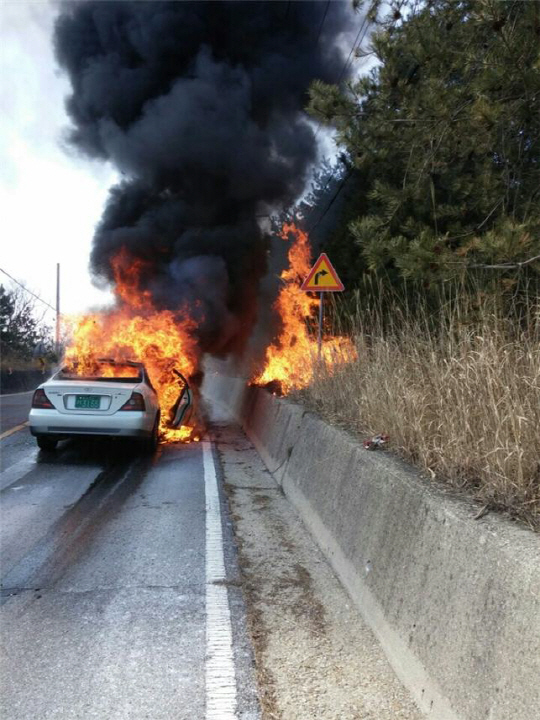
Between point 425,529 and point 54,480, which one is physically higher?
point 425,529

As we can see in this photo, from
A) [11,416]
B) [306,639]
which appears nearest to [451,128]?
[306,639]

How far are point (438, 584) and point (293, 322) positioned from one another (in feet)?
35.4

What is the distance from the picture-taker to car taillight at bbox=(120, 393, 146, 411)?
8469mm

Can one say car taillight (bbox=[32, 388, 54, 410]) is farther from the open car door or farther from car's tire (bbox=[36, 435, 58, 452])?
the open car door

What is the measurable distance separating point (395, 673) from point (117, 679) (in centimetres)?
130

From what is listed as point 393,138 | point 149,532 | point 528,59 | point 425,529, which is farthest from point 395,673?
point 393,138

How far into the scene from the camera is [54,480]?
716 centimetres

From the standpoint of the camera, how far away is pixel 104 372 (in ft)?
30.6

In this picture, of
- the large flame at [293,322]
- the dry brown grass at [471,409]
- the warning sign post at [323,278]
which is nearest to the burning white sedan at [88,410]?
the large flame at [293,322]

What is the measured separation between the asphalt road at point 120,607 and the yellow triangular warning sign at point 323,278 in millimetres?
3386

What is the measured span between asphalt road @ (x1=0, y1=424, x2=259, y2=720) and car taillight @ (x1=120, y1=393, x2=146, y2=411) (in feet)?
5.90

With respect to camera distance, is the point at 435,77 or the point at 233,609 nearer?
the point at 233,609

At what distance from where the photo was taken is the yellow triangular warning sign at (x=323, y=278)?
865cm

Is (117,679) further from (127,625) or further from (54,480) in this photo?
(54,480)
